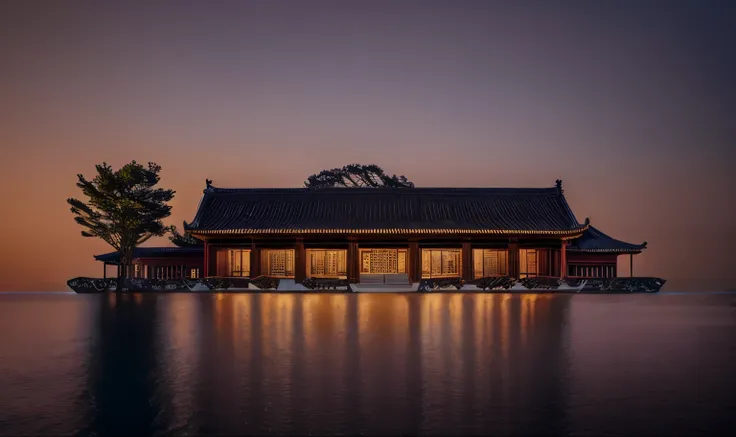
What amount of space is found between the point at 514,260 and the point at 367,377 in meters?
37.6

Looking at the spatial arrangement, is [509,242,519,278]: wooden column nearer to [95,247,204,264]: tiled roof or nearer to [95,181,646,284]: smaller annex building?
[95,181,646,284]: smaller annex building

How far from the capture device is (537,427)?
795 cm

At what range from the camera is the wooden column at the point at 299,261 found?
4669cm

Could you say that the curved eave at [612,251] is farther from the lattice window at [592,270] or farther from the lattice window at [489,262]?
the lattice window at [489,262]

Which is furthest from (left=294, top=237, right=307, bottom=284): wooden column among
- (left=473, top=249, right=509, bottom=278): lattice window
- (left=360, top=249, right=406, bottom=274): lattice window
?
(left=473, top=249, right=509, bottom=278): lattice window

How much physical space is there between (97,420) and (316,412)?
8.89ft

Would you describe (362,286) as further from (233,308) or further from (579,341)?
(579,341)

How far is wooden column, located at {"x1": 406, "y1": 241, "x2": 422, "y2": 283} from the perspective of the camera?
4684 centimetres

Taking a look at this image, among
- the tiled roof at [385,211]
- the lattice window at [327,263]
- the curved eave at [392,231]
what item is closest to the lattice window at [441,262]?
the tiled roof at [385,211]

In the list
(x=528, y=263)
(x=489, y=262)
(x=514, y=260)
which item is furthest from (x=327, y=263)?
(x=528, y=263)

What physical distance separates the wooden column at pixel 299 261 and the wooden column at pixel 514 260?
14566 mm

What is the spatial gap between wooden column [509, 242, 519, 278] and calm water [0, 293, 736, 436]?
83.1ft

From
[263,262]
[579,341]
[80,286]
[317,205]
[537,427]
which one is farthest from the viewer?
[317,205]

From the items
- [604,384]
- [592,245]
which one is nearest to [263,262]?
[592,245]
